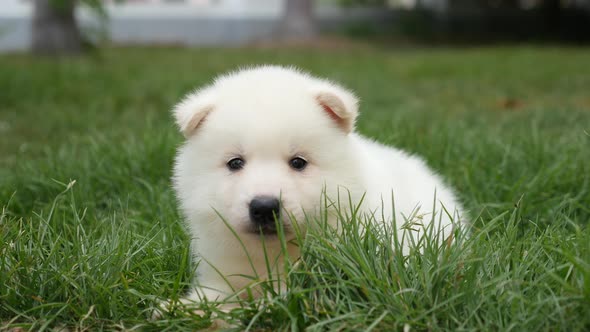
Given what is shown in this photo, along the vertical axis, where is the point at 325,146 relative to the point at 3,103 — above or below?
above

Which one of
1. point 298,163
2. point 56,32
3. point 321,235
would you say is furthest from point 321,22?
point 321,235

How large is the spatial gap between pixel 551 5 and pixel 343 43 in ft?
38.0

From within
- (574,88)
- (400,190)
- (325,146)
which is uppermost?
(325,146)

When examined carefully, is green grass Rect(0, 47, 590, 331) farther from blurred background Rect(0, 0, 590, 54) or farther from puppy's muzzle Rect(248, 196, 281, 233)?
blurred background Rect(0, 0, 590, 54)

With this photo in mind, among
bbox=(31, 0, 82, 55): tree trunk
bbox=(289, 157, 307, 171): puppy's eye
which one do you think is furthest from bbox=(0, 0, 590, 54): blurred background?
bbox=(289, 157, 307, 171): puppy's eye

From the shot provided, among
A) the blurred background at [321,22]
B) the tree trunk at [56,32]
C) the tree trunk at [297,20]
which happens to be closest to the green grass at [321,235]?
the tree trunk at [56,32]

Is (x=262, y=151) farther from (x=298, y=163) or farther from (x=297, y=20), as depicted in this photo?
(x=297, y=20)

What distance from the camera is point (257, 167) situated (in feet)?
9.43

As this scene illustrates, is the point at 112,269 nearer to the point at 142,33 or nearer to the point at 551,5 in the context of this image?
the point at 142,33

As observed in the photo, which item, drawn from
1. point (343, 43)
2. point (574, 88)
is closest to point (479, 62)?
point (574, 88)

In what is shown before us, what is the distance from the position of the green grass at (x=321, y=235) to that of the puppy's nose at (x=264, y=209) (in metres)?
0.18

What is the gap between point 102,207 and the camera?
4535 mm

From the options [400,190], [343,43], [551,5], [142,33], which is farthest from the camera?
[551,5]

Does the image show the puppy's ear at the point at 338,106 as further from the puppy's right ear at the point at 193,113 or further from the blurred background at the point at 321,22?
the blurred background at the point at 321,22
